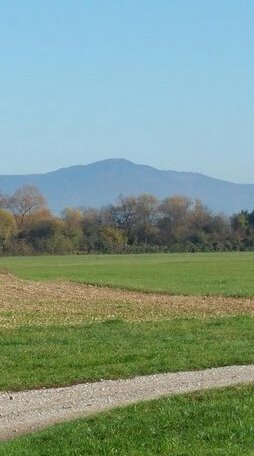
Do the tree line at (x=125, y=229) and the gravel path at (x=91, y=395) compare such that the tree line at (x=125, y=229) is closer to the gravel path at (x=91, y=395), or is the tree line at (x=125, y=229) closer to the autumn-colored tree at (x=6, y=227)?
the autumn-colored tree at (x=6, y=227)

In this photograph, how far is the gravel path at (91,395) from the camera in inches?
537

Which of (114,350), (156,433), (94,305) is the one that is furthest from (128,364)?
(94,305)

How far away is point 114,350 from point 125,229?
Result: 408 ft

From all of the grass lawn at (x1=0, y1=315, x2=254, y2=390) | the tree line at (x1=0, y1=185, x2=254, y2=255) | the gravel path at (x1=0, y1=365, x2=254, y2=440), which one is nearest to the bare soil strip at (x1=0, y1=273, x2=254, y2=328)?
the grass lawn at (x1=0, y1=315, x2=254, y2=390)

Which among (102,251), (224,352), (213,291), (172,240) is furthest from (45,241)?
(224,352)

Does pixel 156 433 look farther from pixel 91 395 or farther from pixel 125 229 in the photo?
pixel 125 229

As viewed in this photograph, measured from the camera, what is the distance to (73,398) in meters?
15.3

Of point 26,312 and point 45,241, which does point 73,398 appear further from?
point 45,241

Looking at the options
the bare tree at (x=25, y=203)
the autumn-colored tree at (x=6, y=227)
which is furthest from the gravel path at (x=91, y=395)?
the bare tree at (x=25, y=203)

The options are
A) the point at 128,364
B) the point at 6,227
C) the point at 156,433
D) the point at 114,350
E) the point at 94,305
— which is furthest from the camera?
the point at 6,227

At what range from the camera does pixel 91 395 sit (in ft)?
51.0

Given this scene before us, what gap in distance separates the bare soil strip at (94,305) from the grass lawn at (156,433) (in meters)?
16.2

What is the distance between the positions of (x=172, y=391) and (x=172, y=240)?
432 ft

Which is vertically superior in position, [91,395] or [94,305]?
[91,395]
